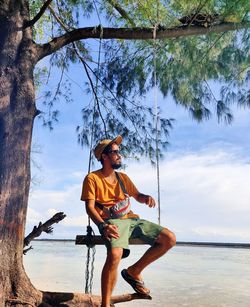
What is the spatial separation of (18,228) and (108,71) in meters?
2.70

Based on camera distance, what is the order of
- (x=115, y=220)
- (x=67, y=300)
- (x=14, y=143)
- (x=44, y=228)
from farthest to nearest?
(x=44, y=228), (x=14, y=143), (x=67, y=300), (x=115, y=220)

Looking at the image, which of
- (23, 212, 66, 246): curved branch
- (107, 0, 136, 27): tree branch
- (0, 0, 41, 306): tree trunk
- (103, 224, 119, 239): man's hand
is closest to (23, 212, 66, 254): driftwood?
(23, 212, 66, 246): curved branch

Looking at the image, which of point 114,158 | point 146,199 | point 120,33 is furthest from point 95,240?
point 120,33

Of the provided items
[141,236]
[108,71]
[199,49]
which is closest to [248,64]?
[199,49]

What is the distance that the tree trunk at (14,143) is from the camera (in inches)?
143

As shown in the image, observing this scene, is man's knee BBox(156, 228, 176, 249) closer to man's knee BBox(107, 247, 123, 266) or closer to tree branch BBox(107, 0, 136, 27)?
man's knee BBox(107, 247, 123, 266)

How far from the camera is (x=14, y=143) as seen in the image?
384cm

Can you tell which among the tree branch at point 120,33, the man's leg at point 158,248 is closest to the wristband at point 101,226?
the man's leg at point 158,248

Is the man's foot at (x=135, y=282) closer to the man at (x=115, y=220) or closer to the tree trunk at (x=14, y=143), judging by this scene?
the man at (x=115, y=220)

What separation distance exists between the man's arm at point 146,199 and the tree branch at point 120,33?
1711mm

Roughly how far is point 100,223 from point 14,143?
4.02 ft

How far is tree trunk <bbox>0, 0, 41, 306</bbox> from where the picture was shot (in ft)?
12.0

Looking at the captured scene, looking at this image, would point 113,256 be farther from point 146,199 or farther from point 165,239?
point 146,199

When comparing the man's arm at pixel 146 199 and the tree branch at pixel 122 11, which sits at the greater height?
the tree branch at pixel 122 11
